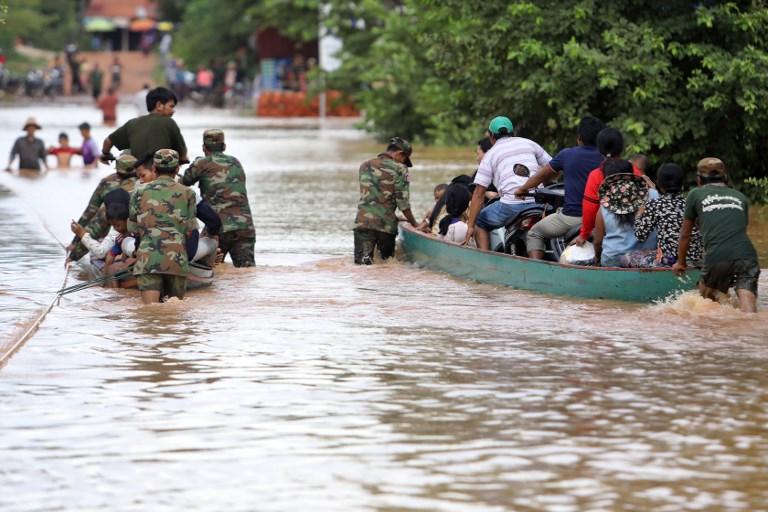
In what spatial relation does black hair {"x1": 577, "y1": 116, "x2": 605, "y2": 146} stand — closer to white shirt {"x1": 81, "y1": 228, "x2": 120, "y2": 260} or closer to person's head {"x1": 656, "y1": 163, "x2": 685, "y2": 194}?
person's head {"x1": 656, "y1": 163, "x2": 685, "y2": 194}

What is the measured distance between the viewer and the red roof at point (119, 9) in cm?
11400

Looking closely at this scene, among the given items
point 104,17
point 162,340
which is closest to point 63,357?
point 162,340

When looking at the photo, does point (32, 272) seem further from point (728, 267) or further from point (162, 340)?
point (728, 267)

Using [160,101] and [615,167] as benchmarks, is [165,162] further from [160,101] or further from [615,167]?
[615,167]

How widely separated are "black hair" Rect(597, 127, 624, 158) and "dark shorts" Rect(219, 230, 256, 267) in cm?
377

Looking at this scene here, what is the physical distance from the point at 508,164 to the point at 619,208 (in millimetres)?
1797

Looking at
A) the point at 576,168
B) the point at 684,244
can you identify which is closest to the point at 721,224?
the point at 684,244

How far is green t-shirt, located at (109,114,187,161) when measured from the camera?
54.4 ft

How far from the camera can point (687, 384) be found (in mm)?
10445

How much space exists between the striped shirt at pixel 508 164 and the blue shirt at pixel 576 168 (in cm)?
82

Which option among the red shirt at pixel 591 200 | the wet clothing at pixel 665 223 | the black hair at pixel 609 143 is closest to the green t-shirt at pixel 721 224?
the wet clothing at pixel 665 223

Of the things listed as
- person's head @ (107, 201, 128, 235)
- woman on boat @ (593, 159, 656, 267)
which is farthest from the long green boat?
person's head @ (107, 201, 128, 235)

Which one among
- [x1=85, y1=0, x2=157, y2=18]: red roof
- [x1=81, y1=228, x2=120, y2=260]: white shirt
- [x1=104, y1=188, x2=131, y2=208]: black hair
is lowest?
[x1=81, y1=228, x2=120, y2=260]: white shirt

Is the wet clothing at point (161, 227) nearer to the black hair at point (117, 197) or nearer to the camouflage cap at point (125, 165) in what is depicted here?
the black hair at point (117, 197)
